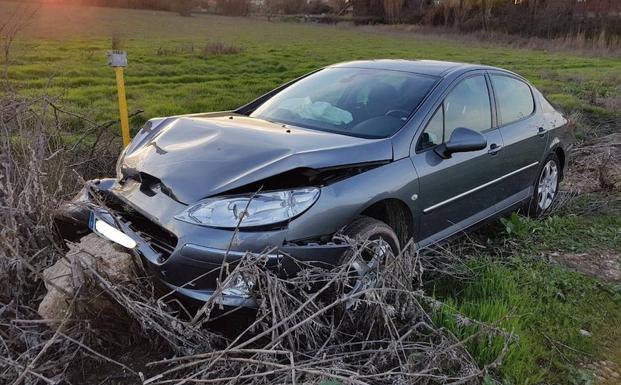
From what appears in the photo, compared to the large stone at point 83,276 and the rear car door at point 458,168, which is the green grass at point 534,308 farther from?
the large stone at point 83,276

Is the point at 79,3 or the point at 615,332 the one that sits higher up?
the point at 79,3

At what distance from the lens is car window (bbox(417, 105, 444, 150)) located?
3881 mm

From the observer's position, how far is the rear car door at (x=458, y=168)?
3.87m

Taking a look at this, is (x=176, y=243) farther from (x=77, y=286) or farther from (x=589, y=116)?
(x=589, y=116)

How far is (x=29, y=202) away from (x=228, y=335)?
1520 mm

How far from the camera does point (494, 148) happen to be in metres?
4.58

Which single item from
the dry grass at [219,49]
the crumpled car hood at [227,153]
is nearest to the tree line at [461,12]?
the dry grass at [219,49]

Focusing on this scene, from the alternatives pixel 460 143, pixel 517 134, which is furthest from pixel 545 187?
pixel 460 143

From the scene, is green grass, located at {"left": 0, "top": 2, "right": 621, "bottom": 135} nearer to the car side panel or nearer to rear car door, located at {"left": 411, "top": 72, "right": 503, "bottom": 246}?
the car side panel

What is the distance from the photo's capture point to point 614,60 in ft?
82.6

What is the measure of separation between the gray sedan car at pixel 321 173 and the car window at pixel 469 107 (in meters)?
0.02

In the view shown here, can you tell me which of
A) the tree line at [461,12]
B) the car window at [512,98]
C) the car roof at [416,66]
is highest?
the tree line at [461,12]

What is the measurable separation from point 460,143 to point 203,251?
2024 millimetres

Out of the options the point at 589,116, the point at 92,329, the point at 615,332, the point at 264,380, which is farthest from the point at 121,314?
the point at 589,116
